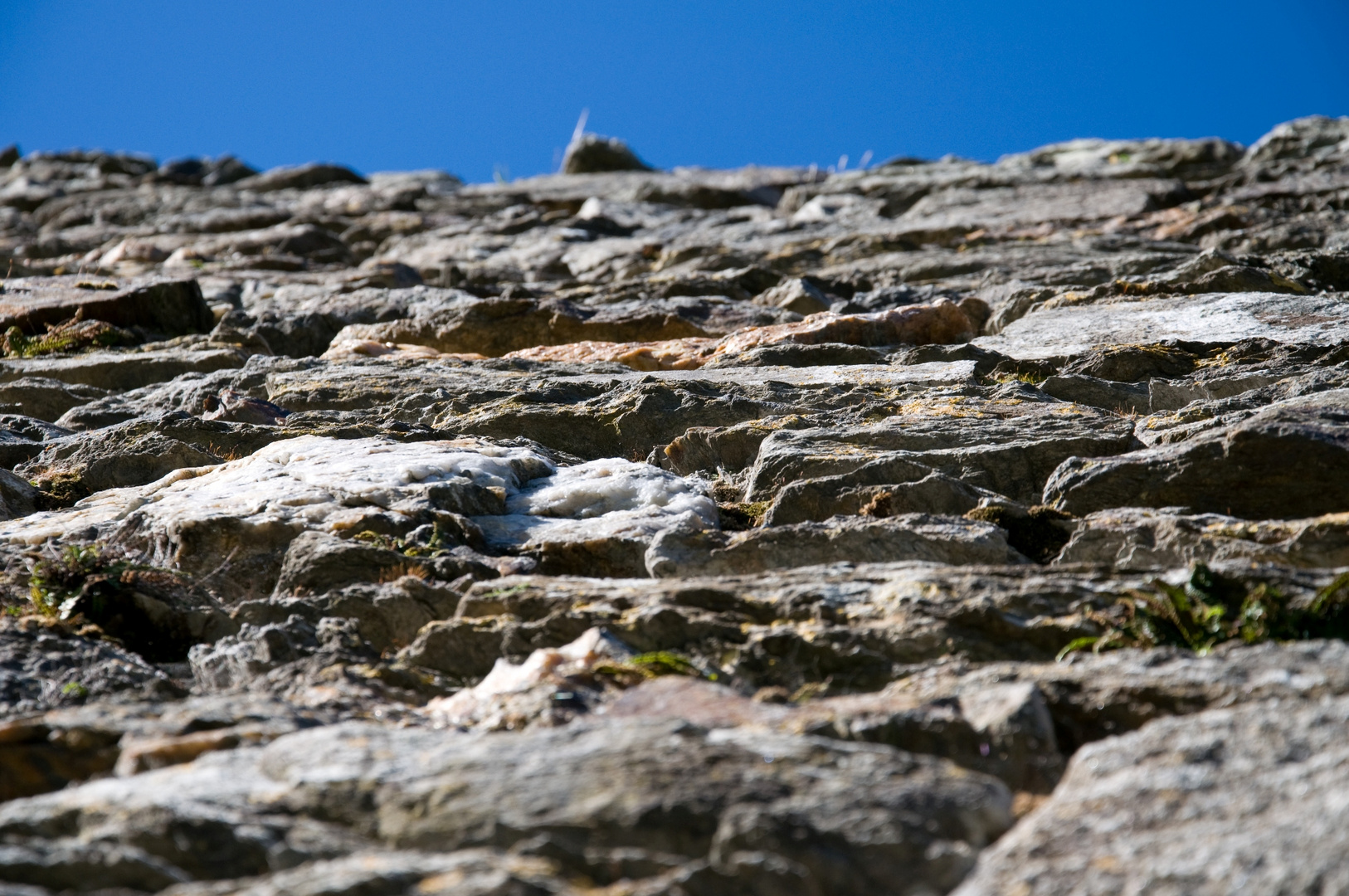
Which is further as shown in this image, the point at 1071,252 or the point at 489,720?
the point at 1071,252

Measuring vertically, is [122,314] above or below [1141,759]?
above

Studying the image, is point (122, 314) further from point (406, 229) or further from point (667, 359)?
point (406, 229)

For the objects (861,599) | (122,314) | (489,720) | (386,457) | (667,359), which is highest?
(122,314)

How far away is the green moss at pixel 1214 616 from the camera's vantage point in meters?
4.66

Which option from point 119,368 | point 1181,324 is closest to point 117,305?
point 119,368

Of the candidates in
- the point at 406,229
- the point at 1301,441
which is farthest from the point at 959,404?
the point at 406,229

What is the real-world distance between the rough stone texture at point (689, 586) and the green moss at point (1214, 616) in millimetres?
18

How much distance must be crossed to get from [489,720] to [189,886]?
1.51 meters

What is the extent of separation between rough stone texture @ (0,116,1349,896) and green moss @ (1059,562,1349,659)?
0.7 inches

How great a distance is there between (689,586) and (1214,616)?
2.24 meters

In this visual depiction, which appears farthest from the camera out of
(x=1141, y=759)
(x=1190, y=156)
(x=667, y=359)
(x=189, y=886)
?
(x=1190, y=156)

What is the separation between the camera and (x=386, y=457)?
780cm

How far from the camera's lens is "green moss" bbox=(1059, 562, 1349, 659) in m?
4.66

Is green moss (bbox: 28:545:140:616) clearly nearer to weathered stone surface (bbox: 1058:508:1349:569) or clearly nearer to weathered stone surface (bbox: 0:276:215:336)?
weathered stone surface (bbox: 1058:508:1349:569)
